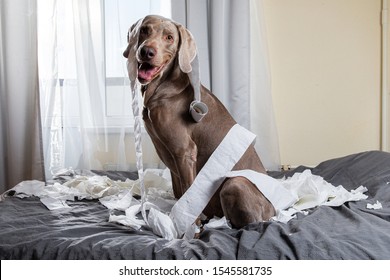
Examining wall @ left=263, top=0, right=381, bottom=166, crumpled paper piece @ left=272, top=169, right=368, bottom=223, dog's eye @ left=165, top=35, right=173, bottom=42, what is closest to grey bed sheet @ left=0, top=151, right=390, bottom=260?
crumpled paper piece @ left=272, top=169, right=368, bottom=223

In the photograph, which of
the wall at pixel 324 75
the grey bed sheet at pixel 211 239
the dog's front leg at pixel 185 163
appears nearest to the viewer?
the grey bed sheet at pixel 211 239

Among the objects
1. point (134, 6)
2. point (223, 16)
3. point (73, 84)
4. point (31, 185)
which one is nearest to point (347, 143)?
point (223, 16)

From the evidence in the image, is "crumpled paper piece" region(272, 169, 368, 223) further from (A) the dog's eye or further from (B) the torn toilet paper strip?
(A) the dog's eye

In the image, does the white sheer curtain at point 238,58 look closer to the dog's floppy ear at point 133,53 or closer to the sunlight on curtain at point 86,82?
the sunlight on curtain at point 86,82

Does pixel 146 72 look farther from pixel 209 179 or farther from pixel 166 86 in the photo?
pixel 209 179

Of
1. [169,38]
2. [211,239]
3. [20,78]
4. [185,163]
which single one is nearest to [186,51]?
[169,38]

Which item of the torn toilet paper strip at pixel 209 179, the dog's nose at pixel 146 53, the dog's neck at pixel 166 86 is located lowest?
the torn toilet paper strip at pixel 209 179

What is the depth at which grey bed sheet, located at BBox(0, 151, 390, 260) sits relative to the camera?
3.41ft

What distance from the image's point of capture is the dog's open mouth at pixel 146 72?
1.30m

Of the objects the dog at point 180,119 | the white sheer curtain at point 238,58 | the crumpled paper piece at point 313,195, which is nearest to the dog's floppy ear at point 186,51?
the dog at point 180,119

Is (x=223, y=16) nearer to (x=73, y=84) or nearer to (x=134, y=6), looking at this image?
(x=134, y=6)

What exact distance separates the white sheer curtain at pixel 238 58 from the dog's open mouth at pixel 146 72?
1234 mm

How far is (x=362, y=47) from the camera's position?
8.87 feet

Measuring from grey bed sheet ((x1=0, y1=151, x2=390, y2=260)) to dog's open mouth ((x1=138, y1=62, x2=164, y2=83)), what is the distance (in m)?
0.47
